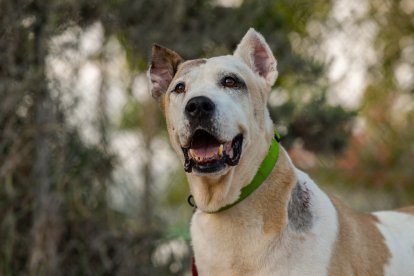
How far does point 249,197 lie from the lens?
10.3 ft

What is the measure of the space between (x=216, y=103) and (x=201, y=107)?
0.25 feet

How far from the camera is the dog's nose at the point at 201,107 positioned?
2.90 metres

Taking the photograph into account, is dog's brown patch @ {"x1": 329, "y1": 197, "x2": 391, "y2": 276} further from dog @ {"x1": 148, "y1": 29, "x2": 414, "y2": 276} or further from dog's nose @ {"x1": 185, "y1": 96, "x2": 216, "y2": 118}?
dog's nose @ {"x1": 185, "y1": 96, "x2": 216, "y2": 118}

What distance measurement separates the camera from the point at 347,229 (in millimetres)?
3166

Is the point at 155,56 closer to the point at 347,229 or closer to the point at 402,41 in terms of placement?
the point at 347,229

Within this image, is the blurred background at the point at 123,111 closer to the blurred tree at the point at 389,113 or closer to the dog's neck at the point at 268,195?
the blurred tree at the point at 389,113

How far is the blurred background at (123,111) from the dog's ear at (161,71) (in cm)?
132

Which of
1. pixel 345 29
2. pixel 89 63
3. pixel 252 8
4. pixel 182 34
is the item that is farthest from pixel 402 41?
pixel 89 63

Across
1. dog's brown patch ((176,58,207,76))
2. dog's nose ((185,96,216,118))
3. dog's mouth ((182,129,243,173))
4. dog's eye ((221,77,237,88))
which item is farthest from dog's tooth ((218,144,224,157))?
dog's brown patch ((176,58,207,76))

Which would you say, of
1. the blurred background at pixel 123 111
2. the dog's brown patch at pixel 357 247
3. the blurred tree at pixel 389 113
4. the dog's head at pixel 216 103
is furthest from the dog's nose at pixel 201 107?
the blurred tree at pixel 389 113

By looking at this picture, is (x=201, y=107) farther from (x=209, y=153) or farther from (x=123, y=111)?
(x=123, y=111)

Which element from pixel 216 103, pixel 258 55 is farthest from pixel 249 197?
pixel 258 55

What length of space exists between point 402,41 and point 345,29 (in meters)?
0.85

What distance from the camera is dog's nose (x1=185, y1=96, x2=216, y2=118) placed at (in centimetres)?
290
